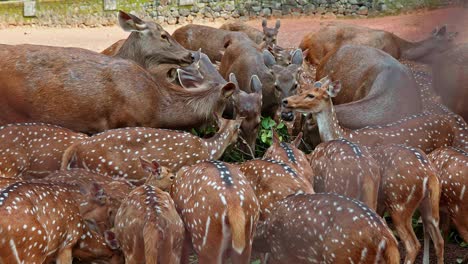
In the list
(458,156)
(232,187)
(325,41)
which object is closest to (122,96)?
(232,187)

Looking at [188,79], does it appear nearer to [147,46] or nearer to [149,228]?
[147,46]

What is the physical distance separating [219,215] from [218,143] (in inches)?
83.3

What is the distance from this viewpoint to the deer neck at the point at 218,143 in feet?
20.6

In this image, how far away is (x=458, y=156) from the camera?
5516mm

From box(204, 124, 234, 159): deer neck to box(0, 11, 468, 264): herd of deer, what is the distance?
14 millimetres

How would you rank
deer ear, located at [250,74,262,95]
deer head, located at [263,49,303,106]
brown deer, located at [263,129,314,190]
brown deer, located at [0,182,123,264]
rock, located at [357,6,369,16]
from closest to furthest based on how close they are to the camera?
brown deer, located at [0,182,123,264] → brown deer, located at [263,129,314,190] → deer ear, located at [250,74,262,95] → deer head, located at [263,49,303,106] → rock, located at [357,6,369,16]

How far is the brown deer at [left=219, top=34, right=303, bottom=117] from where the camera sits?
26.1ft

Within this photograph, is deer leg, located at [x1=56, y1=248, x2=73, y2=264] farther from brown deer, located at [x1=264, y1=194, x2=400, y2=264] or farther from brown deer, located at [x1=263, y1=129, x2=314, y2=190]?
brown deer, located at [x1=263, y1=129, x2=314, y2=190]

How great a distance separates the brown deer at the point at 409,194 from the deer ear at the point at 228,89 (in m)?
2.18

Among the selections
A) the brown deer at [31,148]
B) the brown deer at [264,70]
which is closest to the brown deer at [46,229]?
the brown deer at [31,148]

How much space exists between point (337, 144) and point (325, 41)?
636 centimetres

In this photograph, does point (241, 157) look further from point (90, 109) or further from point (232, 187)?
point (232, 187)

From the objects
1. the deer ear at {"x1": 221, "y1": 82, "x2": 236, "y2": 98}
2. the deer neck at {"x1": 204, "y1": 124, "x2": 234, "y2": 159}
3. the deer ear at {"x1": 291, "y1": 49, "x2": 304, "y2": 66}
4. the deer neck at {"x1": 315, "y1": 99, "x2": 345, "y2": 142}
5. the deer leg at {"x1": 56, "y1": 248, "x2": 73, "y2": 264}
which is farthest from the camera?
the deer ear at {"x1": 291, "y1": 49, "x2": 304, "y2": 66}


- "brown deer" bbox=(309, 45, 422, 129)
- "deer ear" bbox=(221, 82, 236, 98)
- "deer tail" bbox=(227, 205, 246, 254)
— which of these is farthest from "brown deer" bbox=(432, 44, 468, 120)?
"deer ear" bbox=(221, 82, 236, 98)
